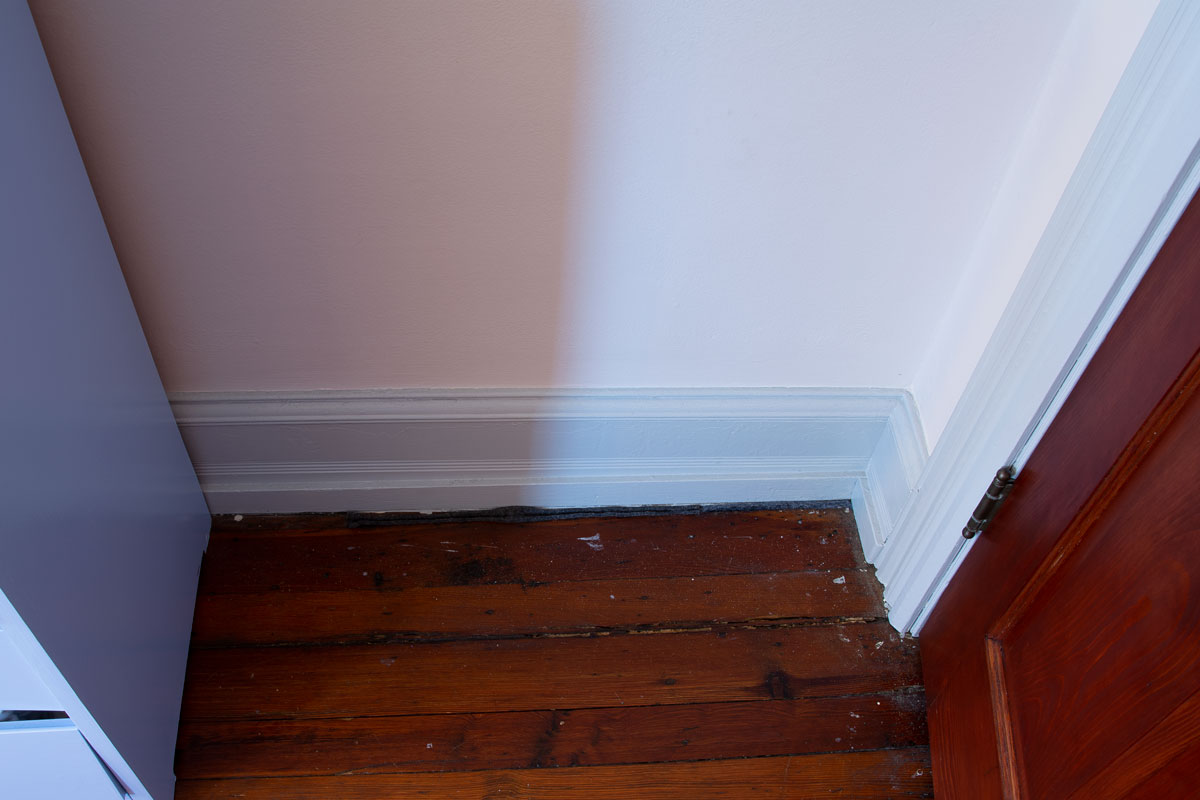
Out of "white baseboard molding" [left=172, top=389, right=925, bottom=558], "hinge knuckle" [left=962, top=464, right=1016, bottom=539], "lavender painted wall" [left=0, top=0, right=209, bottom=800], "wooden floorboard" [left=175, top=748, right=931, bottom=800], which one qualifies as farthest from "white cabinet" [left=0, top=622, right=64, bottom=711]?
"hinge knuckle" [left=962, top=464, right=1016, bottom=539]

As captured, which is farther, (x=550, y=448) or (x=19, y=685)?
(x=550, y=448)

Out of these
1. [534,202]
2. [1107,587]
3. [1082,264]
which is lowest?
[1107,587]

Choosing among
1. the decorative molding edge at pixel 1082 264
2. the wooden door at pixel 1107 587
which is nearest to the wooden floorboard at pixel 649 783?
the wooden door at pixel 1107 587

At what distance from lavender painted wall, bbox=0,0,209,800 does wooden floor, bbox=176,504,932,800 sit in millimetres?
139

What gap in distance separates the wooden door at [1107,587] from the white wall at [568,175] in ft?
0.71

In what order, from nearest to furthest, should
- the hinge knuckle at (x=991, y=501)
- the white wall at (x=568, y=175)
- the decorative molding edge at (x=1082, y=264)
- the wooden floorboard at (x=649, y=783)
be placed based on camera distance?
1. the decorative molding edge at (x=1082, y=264)
2. the white wall at (x=568, y=175)
3. the hinge knuckle at (x=991, y=501)
4. the wooden floorboard at (x=649, y=783)

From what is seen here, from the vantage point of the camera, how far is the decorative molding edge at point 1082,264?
2.56 feet

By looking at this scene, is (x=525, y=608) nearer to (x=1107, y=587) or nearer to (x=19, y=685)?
(x=19, y=685)

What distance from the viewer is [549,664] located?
1279 mm

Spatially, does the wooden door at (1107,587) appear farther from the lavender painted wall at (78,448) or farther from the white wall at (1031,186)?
the lavender painted wall at (78,448)

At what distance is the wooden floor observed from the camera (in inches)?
46.6

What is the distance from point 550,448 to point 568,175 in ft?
1.60

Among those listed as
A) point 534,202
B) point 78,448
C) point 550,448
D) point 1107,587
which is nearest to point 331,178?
point 534,202

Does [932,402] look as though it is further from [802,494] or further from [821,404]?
[802,494]
